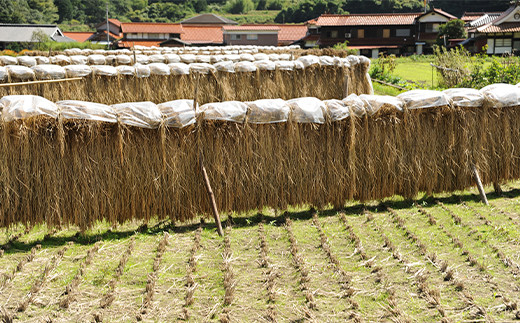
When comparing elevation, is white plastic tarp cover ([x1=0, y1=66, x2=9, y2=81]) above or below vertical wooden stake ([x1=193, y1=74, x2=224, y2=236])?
above

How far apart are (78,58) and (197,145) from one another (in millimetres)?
13187

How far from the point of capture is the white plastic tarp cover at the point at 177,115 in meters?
6.81

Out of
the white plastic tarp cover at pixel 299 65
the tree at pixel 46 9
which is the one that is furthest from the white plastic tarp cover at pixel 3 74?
the tree at pixel 46 9

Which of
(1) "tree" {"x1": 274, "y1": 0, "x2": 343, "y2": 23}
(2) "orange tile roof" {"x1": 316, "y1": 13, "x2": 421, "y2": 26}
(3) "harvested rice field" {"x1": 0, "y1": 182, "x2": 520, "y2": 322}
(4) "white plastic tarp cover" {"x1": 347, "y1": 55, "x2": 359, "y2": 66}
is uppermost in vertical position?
(1) "tree" {"x1": 274, "y1": 0, "x2": 343, "y2": 23}

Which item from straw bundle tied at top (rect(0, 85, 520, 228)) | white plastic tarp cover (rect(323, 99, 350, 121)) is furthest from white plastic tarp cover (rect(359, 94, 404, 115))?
white plastic tarp cover (rect(323, 99, 350, 121))

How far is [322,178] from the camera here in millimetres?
7406

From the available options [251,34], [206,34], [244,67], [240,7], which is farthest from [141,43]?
[240,7]

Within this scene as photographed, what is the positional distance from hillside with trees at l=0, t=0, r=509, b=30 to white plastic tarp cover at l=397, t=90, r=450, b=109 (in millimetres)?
59095

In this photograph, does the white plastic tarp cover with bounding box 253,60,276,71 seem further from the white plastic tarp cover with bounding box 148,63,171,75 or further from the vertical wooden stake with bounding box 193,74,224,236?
the vertical wooden stake with bounding box 193,74,224,236

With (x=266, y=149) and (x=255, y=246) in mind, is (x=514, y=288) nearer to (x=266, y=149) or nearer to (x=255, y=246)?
(x=255, y=246)

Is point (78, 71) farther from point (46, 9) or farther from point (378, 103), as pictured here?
point (46, 9)

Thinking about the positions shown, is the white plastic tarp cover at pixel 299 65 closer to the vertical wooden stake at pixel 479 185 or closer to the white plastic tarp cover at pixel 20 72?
the white plastic tarp cover at pixel 20 72

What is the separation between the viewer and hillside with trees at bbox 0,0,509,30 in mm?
65938

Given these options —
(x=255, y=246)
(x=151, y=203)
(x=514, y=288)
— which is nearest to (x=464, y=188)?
(x=514, y=288)
